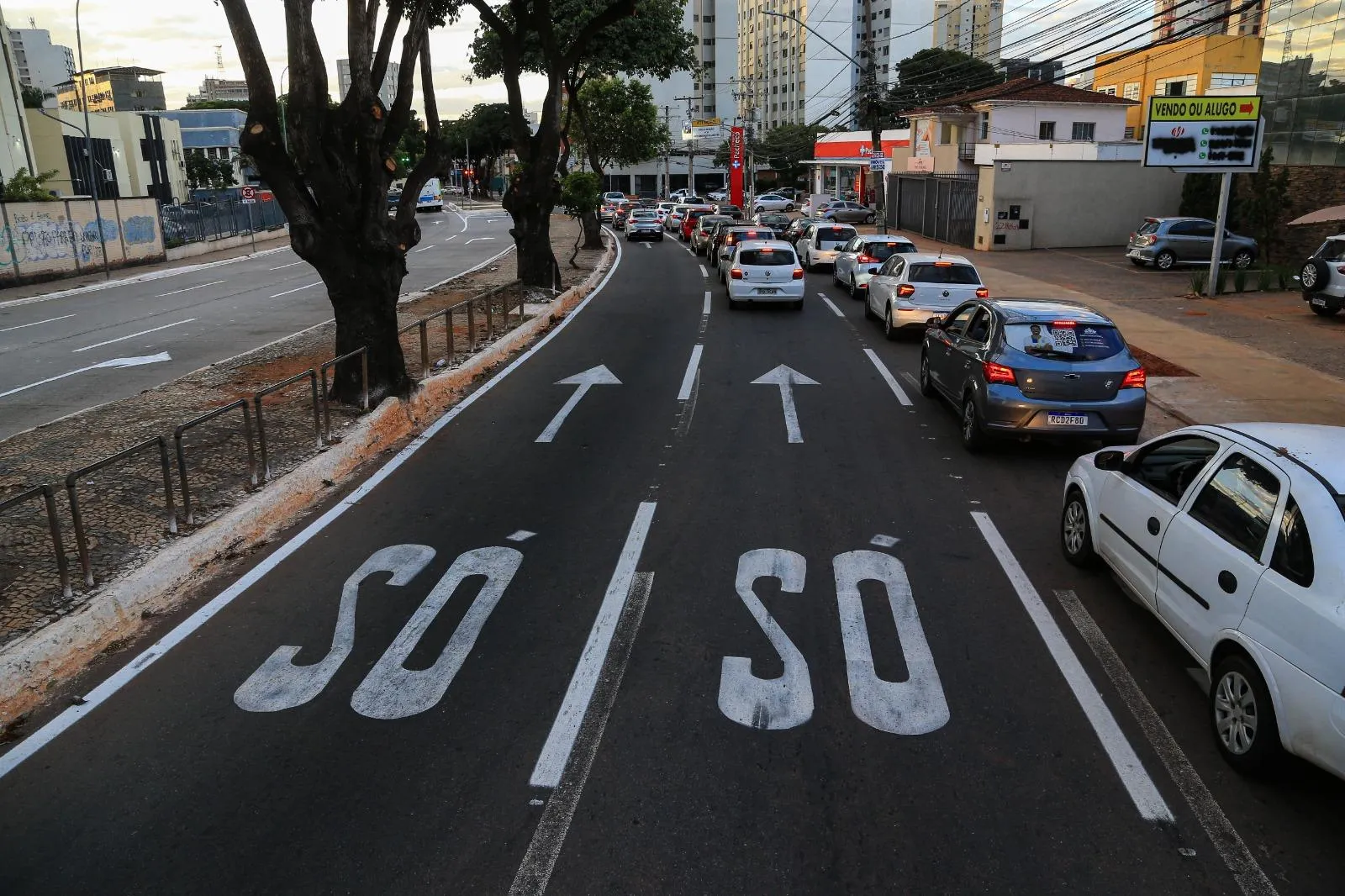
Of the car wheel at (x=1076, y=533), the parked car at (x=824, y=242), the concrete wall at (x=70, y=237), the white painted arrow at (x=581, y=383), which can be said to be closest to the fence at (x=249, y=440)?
the white painted arrow at (x=581, y=383)

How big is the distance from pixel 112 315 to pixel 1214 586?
2698 cm

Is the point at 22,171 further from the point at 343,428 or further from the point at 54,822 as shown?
the point at 54,822

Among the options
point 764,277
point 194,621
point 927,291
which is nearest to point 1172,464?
point 194,621

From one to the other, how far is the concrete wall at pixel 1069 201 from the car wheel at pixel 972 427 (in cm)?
3025

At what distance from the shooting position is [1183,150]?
24.6 metres

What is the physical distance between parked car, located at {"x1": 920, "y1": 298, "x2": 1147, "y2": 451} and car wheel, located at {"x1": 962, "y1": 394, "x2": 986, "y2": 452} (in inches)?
0.5

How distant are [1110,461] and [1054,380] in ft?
11.3

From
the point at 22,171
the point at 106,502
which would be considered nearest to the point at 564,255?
the point at 22,171

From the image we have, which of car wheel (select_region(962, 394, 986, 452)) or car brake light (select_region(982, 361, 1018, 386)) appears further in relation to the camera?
car wheel (select_region(962, 394, 986, 452))

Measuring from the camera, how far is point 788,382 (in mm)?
14852

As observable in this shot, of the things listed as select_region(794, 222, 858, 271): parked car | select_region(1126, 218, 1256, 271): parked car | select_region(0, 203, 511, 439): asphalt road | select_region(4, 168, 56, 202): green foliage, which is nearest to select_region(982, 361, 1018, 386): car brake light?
select_region(0, 203, 511, 439): asphalt road

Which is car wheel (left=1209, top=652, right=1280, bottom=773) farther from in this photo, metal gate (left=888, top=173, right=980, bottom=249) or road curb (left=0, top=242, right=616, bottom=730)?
metal gate (left=888, top=173, right=980, bottom=249)

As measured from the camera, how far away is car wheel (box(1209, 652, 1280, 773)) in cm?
487

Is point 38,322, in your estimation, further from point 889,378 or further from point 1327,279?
point 1327,279
